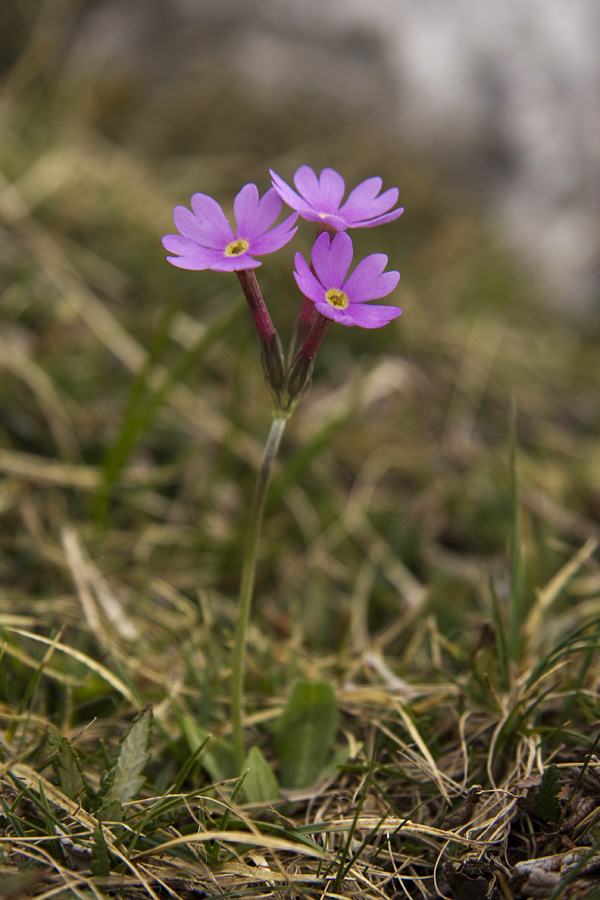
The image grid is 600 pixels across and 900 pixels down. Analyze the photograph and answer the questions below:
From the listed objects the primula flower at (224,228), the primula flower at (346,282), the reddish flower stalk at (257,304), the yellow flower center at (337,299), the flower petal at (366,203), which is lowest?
the reddish flower stalk at (257,304)

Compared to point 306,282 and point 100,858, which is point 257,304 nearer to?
point 306,282

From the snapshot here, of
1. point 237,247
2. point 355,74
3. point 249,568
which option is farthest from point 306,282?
point 355,74

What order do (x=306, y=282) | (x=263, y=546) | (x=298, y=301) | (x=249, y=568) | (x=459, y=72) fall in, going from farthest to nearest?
(x=459, y=72)
(x=298, y=301)
(x=263, y=546)
(x=249, y=568)
(x=306, y=282)

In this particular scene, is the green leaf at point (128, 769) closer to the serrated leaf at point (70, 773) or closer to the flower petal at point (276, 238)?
the serrated leaf at point (70, 773)

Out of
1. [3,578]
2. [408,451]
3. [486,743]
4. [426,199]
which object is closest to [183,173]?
[426,199]

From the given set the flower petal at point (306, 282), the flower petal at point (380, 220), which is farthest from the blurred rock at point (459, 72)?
the flower petal at point (306, 282)

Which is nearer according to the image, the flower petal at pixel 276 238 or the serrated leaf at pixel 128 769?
the flower petal at pixel 276 238

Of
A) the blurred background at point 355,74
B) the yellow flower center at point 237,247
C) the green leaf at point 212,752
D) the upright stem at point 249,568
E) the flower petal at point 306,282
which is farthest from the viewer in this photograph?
the blurred background at point 355,74
